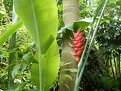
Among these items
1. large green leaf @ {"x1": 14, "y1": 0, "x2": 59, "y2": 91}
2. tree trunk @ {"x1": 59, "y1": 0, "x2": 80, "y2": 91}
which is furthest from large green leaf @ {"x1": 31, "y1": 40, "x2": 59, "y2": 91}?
tree trunk @ {"x1": 59, "y1": 0, "x2": 80, "y2": 91}

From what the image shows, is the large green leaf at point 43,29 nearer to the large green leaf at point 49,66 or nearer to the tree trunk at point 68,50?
the large green leaf at point 49,66

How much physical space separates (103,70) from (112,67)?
0.44 m

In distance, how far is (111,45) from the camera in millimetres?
3803

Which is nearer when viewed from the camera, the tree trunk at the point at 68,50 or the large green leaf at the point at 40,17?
the large green leaf at the point at 40,17

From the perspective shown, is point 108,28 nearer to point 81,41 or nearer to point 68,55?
point 68,55

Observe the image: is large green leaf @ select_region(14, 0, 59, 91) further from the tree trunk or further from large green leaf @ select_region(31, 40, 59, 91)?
the tree trunk

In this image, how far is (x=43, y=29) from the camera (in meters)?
1.32

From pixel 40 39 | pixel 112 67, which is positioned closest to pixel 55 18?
pixel 40 39

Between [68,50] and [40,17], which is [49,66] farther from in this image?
[68,50]

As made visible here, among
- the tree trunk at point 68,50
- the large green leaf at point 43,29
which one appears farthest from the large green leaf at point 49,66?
the tree trunk at point 68,50

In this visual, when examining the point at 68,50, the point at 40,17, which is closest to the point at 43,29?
the point at 40,17

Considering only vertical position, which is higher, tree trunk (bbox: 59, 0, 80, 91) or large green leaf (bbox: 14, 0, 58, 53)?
large green leaf (bbox: 14, 0, 58, 53)

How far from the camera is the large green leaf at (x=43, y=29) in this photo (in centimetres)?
127

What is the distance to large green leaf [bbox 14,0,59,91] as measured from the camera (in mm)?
1271
